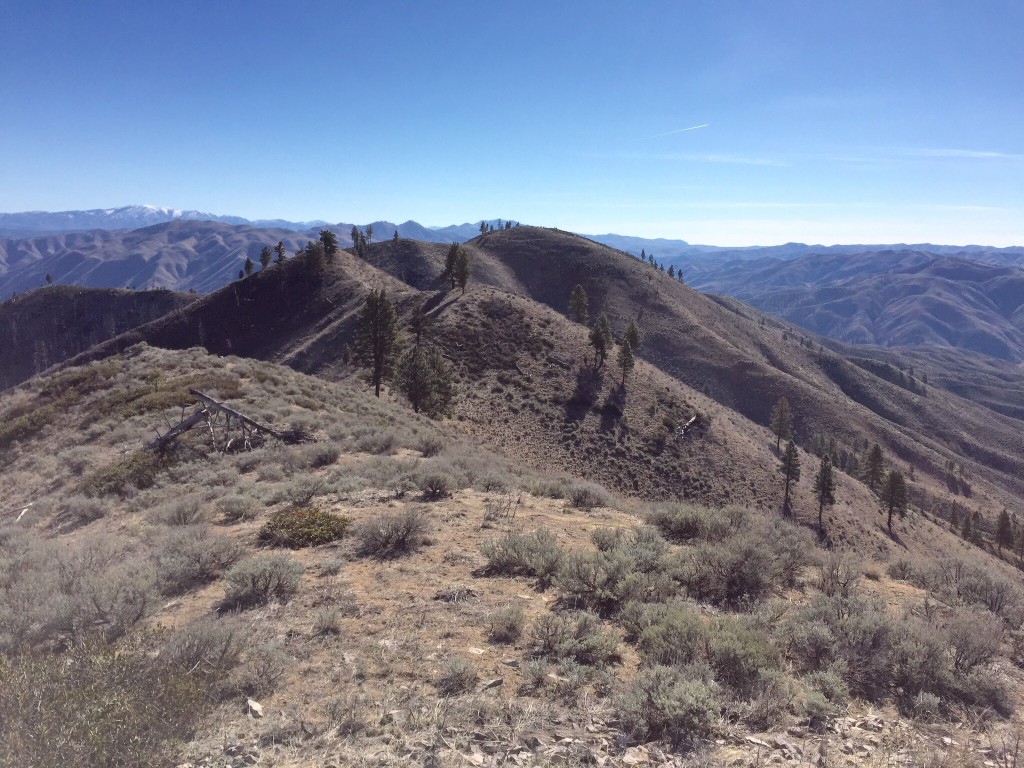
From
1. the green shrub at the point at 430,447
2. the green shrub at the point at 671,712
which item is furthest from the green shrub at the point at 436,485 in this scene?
the green shrub at the point at 671,712

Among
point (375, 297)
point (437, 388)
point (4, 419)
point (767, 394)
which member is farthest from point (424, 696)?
point (767, 394)

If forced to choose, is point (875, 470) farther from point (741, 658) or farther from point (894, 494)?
point (741, 658)

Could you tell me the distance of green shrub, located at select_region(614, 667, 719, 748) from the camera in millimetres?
4934

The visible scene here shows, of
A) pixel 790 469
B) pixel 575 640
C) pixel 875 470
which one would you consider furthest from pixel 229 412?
pixel 875 470

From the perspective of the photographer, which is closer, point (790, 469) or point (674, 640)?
point (674, 640)

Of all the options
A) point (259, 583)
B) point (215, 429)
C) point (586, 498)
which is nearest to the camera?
point (259, 583)

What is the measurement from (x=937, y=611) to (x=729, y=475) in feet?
149

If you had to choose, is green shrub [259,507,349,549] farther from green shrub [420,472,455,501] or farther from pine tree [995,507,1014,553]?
pine tree [995,507,1014,553]

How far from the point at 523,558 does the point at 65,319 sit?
168m

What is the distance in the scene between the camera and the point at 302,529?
9984mm

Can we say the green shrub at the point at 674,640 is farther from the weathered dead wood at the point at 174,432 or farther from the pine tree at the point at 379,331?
the pine tree at the point at 379,331

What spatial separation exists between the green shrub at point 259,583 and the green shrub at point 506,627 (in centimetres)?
330

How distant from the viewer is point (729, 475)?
50406 mm

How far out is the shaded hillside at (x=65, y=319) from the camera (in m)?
116
